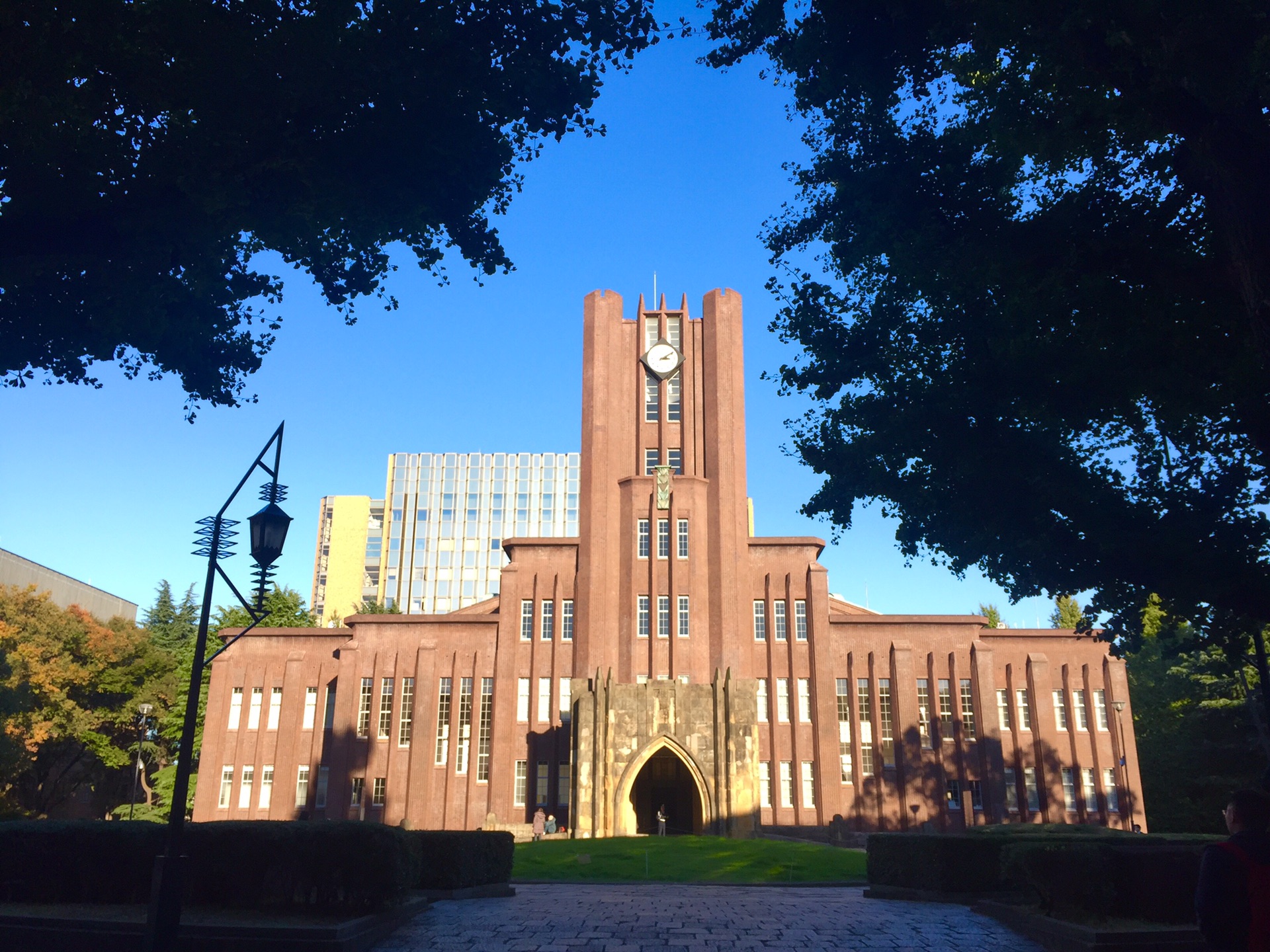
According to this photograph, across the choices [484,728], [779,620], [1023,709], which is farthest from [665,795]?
[1023,709]

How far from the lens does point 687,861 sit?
23844mm

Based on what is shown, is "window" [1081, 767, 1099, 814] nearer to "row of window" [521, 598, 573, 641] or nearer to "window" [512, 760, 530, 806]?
"row of window" [521, 598, 573, 641]

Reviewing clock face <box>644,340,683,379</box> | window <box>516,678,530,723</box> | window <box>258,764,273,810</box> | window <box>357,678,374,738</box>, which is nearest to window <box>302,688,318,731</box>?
window <box>258,764,273,810</box>

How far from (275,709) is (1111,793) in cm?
3873

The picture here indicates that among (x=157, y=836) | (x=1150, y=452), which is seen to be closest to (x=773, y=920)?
(x=157, y=836)

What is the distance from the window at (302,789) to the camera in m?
42.5

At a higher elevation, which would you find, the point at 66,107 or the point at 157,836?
the point at 66,107

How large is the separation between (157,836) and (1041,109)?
51.7ft

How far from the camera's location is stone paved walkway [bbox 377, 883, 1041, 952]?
10625mm

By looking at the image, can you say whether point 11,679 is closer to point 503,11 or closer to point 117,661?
point 117,661

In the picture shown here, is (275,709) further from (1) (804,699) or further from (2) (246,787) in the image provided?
(1) (804,699)

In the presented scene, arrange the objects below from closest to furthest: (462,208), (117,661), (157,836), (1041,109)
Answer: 1. (157,836)
2. (1041,109)
3. (462,208)
4. (117,661)

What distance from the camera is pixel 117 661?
52125 mm

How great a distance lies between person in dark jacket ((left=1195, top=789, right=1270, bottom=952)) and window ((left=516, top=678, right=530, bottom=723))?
125 feet
